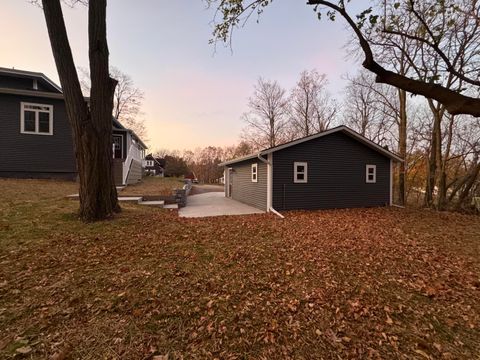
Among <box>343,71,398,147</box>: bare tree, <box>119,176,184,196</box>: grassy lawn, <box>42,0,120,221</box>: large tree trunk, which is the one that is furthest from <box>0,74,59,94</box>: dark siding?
<box>343,71,398,147</box>: bare tree

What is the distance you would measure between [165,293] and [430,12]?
864 centimetres

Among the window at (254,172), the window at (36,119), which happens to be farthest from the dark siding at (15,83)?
the window at (254,172)

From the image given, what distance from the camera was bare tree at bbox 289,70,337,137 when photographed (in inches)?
981

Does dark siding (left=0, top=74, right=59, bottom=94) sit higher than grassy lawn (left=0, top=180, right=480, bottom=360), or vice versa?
dark siding (left=0, top=74, right=59, bottom=94)

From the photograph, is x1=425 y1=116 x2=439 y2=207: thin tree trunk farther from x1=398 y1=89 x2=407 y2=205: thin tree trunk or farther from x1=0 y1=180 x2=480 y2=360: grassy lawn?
x1=0 y1=180 x2=480 y2=360: grassy lawn

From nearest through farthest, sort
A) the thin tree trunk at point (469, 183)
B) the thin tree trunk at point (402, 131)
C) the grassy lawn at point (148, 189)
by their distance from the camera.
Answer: the grassy lawn at point (148, 189), the thin tree trunk at point (469, 183), the thin tree trunk at point (402, 131)

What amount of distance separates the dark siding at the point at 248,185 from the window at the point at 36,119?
1076 centimetres

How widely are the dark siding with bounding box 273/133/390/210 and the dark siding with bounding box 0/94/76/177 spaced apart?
11735 millimetres

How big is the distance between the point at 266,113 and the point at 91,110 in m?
23.7

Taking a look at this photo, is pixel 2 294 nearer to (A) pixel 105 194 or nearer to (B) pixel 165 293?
(B) pixel 165 293

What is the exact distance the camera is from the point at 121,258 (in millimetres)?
4117

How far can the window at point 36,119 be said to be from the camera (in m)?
12.2

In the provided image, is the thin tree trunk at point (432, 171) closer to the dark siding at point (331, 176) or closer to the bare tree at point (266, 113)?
the dark siding at point (331, 176)

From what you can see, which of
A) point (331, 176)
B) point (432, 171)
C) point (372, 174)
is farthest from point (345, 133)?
point (432, 171)
